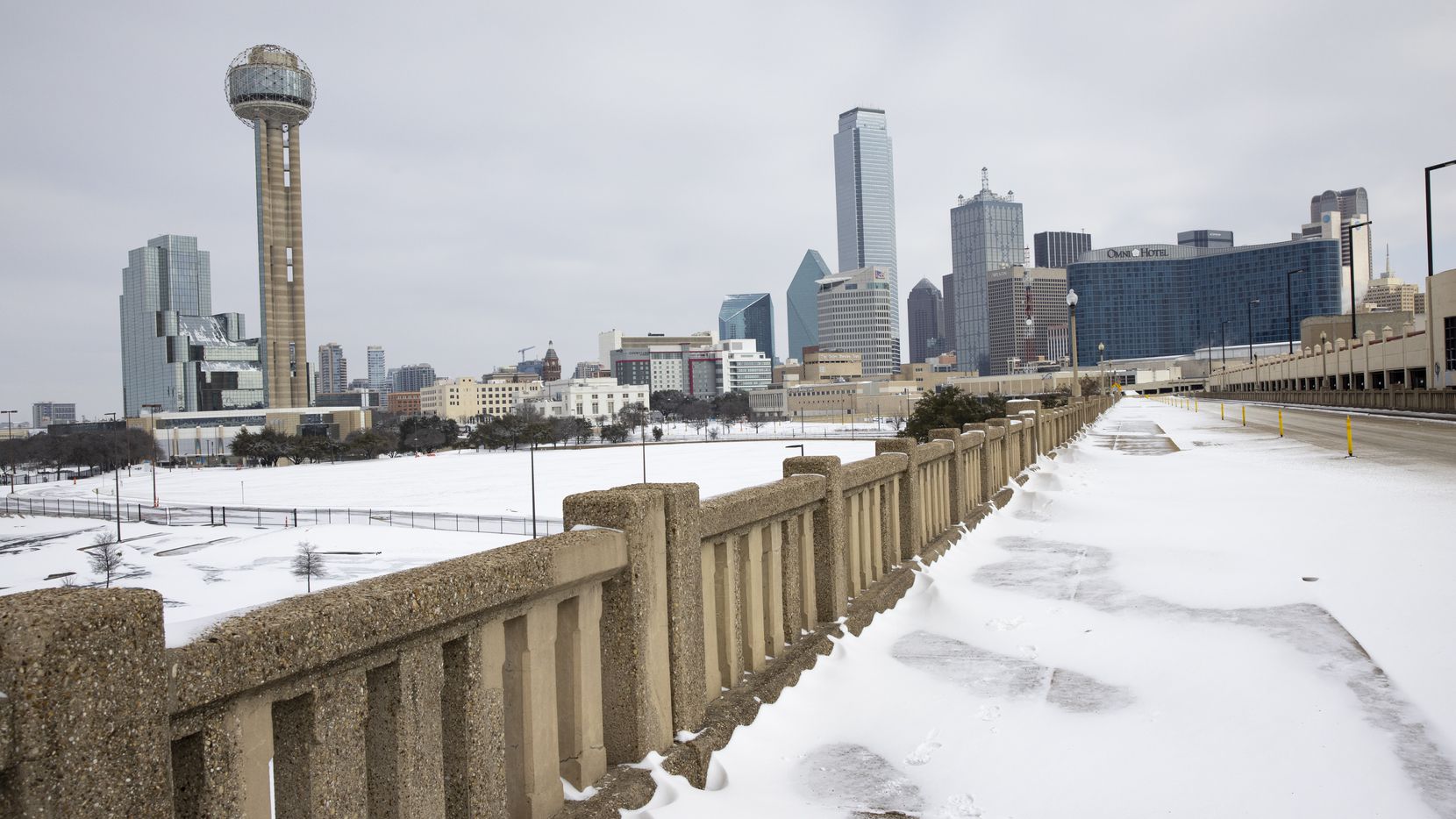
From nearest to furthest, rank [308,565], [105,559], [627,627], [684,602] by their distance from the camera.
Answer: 1. [627,627]
2. [684,602]
3. [308,565]
4. [105,559]

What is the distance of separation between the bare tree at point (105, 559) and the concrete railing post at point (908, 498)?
125ft

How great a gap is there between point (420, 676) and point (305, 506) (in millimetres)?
70509

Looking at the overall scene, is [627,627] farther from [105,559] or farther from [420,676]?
[105,559]

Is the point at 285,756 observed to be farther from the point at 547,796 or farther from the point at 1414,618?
the point at 1414,618

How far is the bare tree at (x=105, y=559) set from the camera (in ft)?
133

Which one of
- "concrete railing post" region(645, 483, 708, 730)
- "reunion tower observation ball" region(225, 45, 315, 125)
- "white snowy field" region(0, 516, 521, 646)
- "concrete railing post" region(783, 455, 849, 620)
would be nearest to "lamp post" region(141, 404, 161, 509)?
"white snowy field" region(0, 516, 521, 646)

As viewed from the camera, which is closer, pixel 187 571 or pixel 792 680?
pixel 792 680

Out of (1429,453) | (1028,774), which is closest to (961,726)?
(1028,774)

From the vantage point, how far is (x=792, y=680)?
573 cm

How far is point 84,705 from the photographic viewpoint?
194cm

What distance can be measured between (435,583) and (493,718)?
24.0 inches

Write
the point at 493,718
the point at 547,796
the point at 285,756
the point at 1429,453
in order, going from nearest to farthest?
1. the point at 285,756
2. the point at 493,718
3. the point at 547,796
4. the point at 1429,453

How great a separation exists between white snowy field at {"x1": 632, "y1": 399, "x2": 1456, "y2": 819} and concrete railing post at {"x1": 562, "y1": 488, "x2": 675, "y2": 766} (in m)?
0.29

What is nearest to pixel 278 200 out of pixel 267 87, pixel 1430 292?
pixel 267 87
